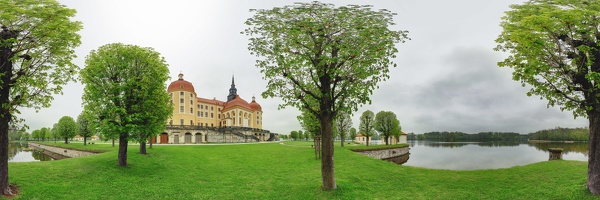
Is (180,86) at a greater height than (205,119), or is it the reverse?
(180,86)

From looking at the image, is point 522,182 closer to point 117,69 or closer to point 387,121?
point 117,69

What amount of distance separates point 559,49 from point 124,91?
25819 mm

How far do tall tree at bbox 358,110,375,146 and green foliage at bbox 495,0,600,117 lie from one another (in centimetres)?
4423

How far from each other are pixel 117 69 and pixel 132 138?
529 centimetres

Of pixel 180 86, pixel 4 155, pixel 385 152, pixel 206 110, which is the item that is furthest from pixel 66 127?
pixel 385 152

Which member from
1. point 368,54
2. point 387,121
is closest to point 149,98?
point 368,54

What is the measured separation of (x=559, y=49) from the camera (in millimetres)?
13688

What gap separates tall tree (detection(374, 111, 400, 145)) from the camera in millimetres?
61719

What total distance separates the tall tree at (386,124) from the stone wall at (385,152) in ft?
12.0

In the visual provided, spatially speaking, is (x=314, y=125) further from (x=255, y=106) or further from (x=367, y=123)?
(x=255, y=106)

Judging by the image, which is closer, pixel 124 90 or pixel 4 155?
pixel 4 155

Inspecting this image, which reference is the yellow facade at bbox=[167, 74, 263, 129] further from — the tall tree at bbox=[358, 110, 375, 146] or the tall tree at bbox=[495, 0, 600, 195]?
the tall tree at bbox=[495, 0, 600, 195]

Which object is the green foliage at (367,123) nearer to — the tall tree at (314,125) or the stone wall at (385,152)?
the stone wall at (385,152)

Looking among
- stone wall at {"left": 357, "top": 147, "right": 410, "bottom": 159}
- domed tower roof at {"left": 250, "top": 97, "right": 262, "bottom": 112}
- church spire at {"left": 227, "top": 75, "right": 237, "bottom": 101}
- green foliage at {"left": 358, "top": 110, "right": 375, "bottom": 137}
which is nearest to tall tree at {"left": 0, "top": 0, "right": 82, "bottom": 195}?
stone wall at {"left": 357, "top": 147, "right": 410, "bottom": 159}
